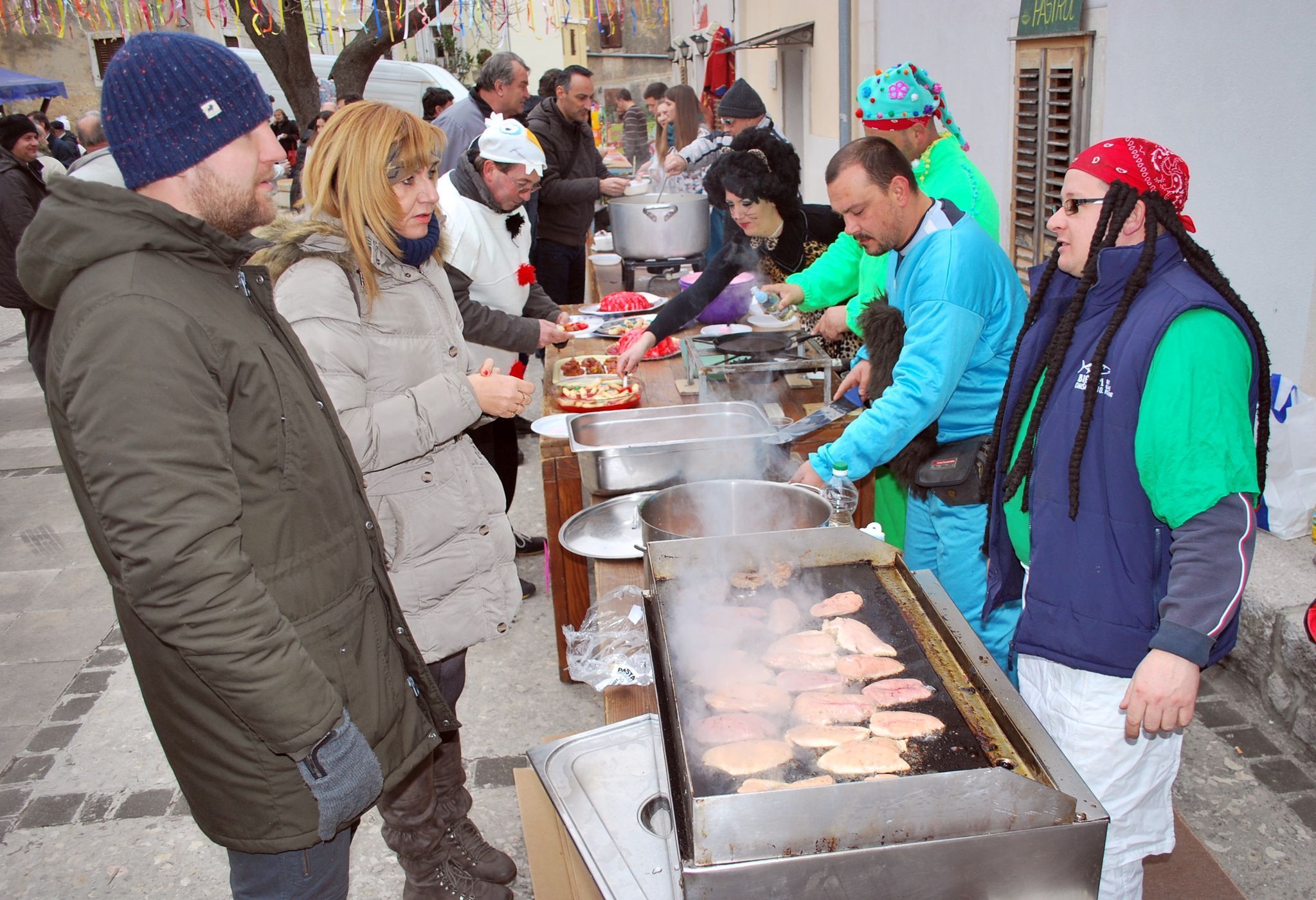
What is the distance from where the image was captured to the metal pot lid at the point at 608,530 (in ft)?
9.48

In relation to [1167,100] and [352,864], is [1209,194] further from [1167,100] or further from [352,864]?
[352,864]

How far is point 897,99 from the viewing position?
3.87 metres

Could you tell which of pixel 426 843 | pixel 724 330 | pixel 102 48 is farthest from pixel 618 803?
pixel 102 48

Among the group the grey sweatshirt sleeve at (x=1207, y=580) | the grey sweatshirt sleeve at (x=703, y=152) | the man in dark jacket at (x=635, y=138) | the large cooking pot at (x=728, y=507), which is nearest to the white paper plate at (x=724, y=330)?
the large cooking pot at (x=728, y=507)

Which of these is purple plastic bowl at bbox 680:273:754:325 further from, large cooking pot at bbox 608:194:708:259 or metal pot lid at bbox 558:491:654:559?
metal pot lid at bbox 558:491:654:559

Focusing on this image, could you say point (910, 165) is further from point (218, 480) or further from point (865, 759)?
point (218, 480)

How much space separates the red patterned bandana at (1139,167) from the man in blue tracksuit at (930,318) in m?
0.85

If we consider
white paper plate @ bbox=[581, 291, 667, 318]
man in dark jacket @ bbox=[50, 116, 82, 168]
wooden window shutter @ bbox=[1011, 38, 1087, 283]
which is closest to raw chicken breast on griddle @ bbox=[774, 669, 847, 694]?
white paper plate @ bbox=[581, 291, 667, 318]

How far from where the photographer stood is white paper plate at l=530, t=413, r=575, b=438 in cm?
355

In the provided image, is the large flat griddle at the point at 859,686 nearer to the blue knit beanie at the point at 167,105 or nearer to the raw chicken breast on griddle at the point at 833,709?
the raw chicken breast on griddle at the point at 833,709

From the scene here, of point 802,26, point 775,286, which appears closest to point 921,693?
point 775,286

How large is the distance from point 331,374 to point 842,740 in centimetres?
144

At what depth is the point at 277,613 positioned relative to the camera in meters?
1.53

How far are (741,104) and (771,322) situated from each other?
9.42 feet
